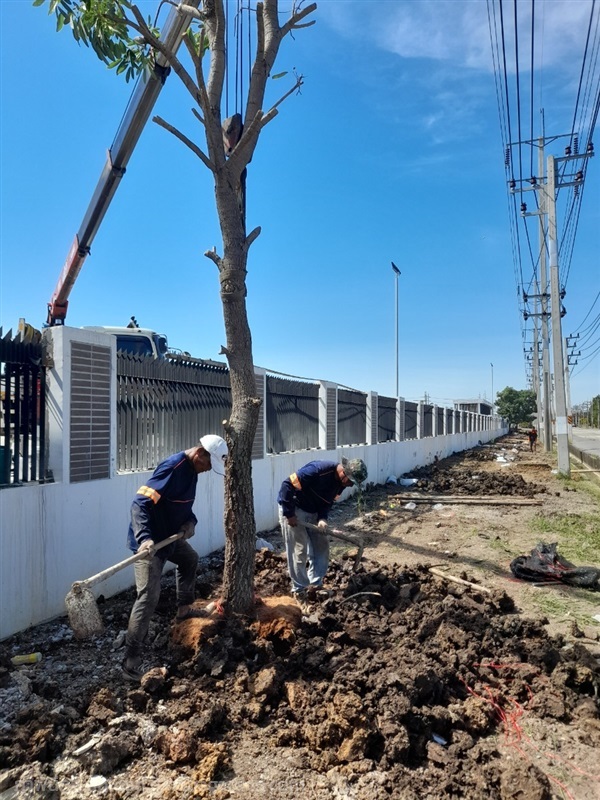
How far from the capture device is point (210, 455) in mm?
4582

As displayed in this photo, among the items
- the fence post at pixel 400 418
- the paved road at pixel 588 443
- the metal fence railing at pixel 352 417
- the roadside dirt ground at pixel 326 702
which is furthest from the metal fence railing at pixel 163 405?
the paved road at pixel 588 443

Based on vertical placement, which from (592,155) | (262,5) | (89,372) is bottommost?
(89,372)

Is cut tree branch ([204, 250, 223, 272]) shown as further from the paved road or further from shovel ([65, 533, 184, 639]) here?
the paved road

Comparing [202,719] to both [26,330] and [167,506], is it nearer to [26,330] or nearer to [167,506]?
[167,506]

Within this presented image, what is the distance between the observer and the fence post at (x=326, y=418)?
11.7 meters

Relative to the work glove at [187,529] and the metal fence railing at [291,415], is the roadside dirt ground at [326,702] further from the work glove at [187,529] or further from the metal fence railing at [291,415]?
the metal fence railing at [291,415]

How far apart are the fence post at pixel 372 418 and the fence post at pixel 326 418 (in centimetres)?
288

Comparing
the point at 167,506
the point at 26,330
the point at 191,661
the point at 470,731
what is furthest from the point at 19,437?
the point at 470,731

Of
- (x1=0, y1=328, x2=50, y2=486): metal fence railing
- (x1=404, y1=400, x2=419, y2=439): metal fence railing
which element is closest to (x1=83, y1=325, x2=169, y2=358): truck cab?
(x1=0, y1=328, x2=50, y2=486): metal fence railing

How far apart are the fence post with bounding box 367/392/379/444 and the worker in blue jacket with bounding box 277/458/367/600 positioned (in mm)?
8861

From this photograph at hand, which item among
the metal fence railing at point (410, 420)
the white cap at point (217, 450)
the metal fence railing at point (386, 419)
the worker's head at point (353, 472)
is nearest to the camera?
the white cap at point (217, 450)

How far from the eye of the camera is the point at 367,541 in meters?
8.42

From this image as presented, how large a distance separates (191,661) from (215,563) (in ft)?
9.52

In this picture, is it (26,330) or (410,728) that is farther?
(26,330)
